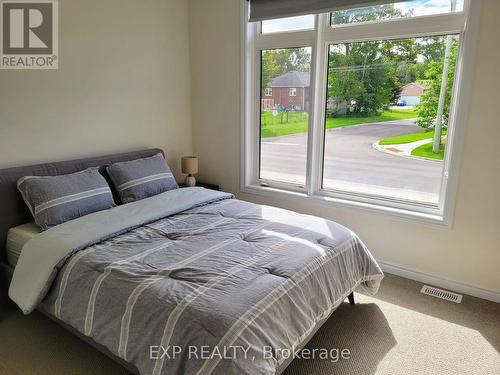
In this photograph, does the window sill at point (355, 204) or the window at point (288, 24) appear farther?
the window at point (288, 24)

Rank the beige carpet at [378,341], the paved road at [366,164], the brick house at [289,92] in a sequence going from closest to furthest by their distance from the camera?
the beige carpet at [378,341], the paved road at [366,164], the brick house at [289,92]

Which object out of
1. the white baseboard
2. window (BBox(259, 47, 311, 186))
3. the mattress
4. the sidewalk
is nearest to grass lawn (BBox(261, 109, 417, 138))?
window (BBox(259, 47, 311, 186))

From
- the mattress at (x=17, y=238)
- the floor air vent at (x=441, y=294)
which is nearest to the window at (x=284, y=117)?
the floor air vent at (x=441, y=294)

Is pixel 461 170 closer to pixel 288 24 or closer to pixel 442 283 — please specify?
pixel 442 283

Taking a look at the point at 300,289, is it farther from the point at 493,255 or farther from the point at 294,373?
the point at 493,255

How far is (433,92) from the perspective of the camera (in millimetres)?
2766

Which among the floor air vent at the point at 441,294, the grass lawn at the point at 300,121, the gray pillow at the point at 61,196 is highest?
the grass lawn at the point at 300,121

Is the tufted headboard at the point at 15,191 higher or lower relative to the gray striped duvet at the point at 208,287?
higher

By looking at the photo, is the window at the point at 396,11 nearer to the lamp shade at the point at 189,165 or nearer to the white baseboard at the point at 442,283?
the lamp shade at the point at 189,165

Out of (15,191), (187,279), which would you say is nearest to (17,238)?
(15,191)

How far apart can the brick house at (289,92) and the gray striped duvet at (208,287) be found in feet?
4.21

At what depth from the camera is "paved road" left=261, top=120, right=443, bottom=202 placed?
293 cm

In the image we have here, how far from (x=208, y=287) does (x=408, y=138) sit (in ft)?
6.79

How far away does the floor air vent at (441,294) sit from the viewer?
106 inches
